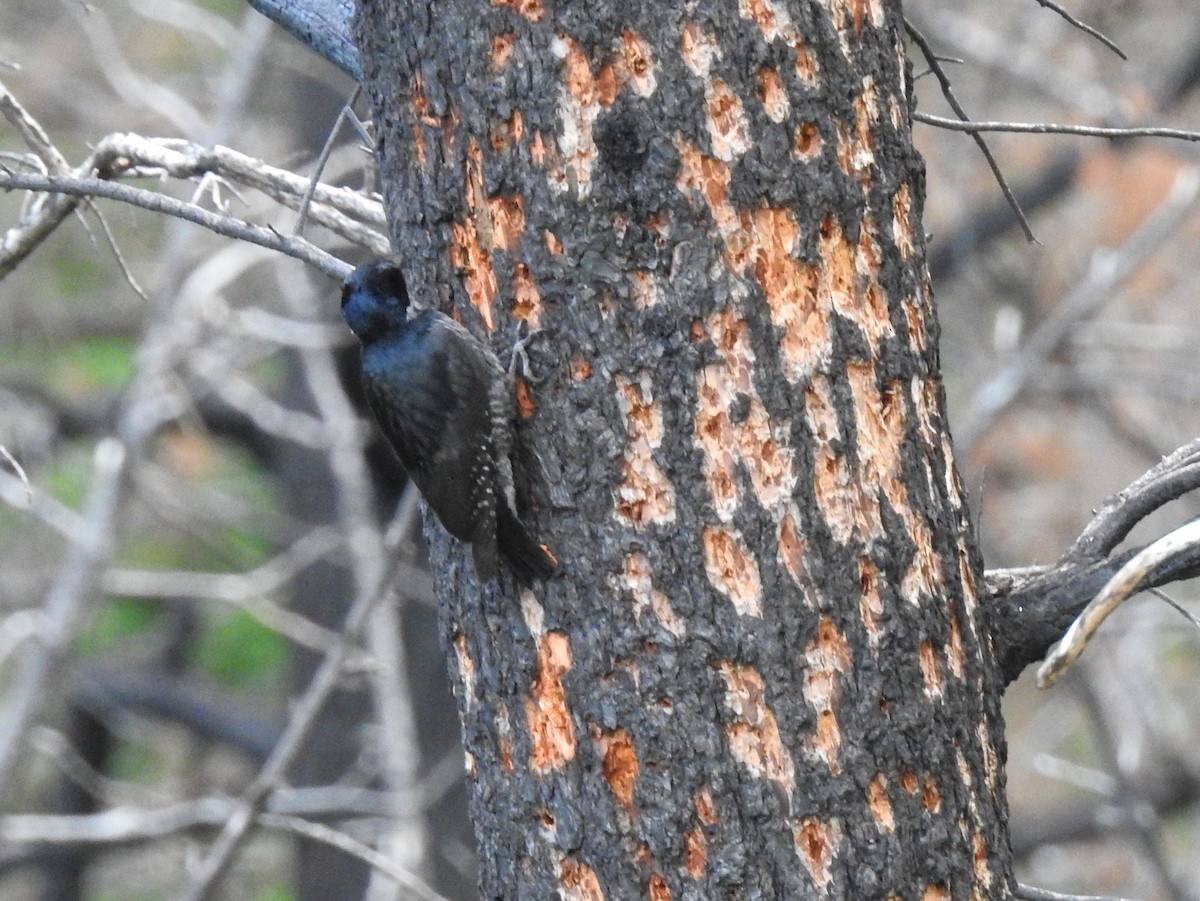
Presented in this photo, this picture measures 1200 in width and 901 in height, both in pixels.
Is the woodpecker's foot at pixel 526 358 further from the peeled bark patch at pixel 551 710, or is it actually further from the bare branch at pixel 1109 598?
the bare branch at pixel 1109 598

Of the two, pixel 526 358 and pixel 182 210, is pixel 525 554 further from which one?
pixel 182 210

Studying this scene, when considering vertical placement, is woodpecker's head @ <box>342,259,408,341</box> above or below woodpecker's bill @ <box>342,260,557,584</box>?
above

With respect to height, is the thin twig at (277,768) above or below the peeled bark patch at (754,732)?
below

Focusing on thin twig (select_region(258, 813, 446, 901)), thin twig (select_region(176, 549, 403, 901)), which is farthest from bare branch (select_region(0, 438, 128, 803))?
thin twig (select_region(258, 813, 446, 901))

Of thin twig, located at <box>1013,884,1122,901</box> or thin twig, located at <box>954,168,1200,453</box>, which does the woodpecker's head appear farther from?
thin twig, located at <box>954,168,1200,453</box>

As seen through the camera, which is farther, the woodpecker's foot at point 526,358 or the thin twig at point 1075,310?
A: the thin twig at point 1075,310

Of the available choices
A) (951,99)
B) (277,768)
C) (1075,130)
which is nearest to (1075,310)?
(277,768)

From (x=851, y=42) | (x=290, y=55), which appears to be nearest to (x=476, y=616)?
(x=851, y=42)

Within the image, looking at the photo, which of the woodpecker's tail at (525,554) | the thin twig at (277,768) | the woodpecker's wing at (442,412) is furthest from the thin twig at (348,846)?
the woodpecker's tail at (525,554)
